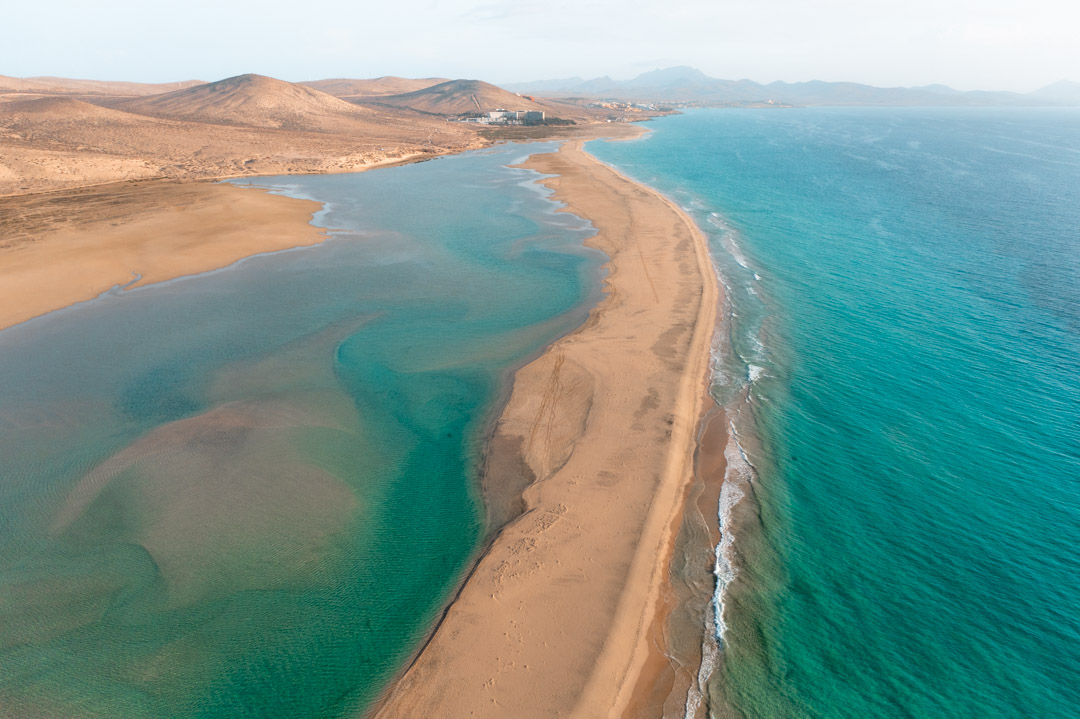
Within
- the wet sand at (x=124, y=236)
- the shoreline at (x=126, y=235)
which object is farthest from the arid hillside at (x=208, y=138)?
the wet sand at (x=124, y=236)

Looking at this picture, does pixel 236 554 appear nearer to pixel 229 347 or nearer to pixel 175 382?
pixel 175 382

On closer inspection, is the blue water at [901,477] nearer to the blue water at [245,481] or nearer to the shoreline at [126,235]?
the blue water at [245,481]

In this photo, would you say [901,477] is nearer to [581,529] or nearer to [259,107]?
[581,529]

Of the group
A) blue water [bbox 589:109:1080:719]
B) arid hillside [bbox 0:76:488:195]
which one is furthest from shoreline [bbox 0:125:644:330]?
blue water [bbox 589:109:1080:719]

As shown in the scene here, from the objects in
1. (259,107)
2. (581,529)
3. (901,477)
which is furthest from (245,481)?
(259,107)

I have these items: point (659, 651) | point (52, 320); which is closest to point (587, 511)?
point (659, 651)
